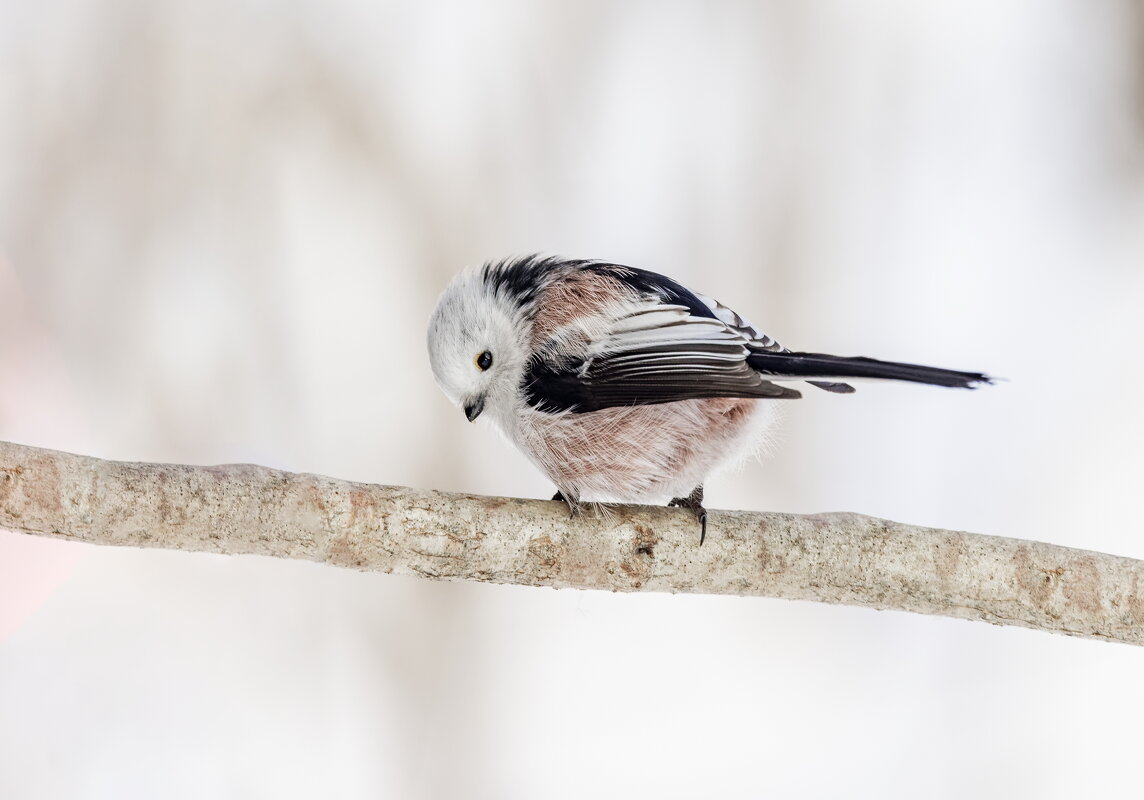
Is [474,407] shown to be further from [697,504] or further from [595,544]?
[697,504]

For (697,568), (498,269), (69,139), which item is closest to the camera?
(697,568)

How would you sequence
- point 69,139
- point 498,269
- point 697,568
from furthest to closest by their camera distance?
point 69,139, point 498,269, point 697,568

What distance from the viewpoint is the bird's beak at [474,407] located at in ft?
5.29

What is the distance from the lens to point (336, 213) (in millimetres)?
2512

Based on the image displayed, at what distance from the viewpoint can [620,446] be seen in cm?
159

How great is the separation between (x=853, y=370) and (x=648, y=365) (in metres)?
0.31

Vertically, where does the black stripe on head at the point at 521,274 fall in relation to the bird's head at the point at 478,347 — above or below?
above

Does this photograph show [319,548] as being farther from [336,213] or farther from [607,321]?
[336,213]

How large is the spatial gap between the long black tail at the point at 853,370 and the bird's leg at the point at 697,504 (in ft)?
0.94

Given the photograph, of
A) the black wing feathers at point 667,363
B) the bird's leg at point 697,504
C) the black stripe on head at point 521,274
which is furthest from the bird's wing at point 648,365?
the bird's leg at point 697,504

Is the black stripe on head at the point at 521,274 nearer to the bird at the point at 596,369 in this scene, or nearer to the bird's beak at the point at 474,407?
the bird at the point at 596,369

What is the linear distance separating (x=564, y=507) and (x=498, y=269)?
1.43 feet

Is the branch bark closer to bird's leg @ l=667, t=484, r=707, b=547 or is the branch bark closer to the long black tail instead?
bird's leg @ l=667, t=484, r=707, b=547

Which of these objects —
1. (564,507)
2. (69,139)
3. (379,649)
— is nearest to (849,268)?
(564,507)
